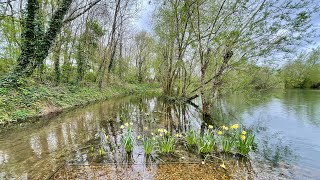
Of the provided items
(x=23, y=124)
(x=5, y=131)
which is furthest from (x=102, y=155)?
(x=23, y=124)

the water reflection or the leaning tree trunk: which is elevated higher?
the leaning tree trunk

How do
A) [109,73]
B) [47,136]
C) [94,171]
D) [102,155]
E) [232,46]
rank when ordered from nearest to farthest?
[94,171]
[102,155]
[47,136]
[232,46]
[109,73]

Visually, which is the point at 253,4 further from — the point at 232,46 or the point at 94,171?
the point at 94,171

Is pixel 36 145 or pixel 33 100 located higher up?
pixel 33 100

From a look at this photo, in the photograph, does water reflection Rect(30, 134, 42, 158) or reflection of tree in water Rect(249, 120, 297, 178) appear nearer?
reflection of tree in water Rect(249, 120, 297, 178)

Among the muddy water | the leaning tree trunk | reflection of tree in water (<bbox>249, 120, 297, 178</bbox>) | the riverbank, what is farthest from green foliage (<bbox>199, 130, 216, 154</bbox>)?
the leaning tree trunk

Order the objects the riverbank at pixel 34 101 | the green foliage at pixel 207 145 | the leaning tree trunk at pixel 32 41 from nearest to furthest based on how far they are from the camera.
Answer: the green foliage at pixel 207 145, the riverbank at pixel 34 101, the leaning tree trunk at pixel 32 41

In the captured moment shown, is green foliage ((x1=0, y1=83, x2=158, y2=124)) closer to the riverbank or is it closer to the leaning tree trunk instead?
the riverbank

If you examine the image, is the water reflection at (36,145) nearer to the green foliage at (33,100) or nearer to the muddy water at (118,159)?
the muddy water at (118,159)

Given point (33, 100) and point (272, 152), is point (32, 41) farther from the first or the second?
point (272, 152)

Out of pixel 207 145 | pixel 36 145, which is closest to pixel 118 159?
pixel 207 145

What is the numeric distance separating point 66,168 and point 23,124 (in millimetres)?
5389

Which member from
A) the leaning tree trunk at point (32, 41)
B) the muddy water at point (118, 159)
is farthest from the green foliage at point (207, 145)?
the leaning tree trunk at point (32, 41)

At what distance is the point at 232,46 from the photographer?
8.12 metres
